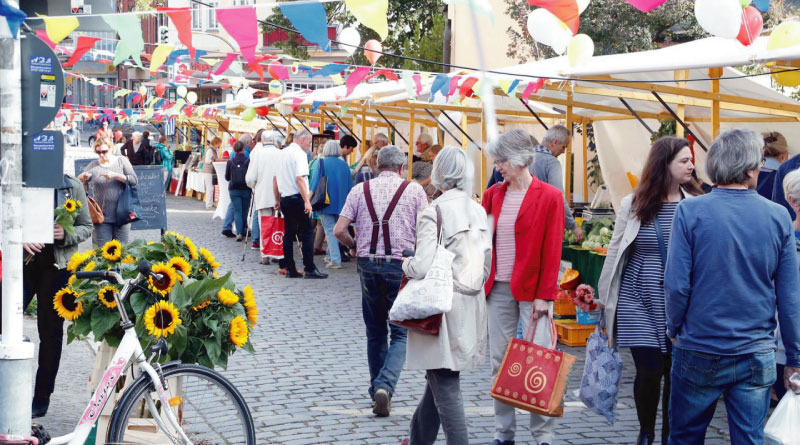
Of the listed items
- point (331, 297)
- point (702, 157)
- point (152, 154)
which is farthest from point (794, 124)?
point (152, 154)

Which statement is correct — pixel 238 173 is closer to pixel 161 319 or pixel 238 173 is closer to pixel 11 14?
pixel 161 319

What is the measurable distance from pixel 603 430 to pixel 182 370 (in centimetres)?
267

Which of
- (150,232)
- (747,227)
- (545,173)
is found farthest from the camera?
(150,232)

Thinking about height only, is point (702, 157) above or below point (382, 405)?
above

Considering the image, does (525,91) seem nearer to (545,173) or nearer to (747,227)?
(545,173)

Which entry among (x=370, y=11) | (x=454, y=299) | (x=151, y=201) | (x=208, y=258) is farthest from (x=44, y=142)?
(x=151, y=201)

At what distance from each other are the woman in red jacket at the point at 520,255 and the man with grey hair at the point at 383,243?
100cm

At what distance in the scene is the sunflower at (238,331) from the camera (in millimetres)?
4836

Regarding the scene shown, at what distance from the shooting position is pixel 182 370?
4.39 meters

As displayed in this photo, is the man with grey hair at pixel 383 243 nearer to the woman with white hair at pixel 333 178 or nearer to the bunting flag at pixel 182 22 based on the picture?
the bunting flag at pixel 182 22

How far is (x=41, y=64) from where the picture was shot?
12.4ft

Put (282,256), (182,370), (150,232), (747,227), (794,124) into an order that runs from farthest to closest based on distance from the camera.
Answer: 1. (150,232)
2. (282,256)
3. (794,124)
4. (182,370)
5. (747,227)

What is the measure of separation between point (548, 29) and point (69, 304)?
3.71 m

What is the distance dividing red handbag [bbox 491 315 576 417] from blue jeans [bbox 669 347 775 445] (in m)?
0.88
